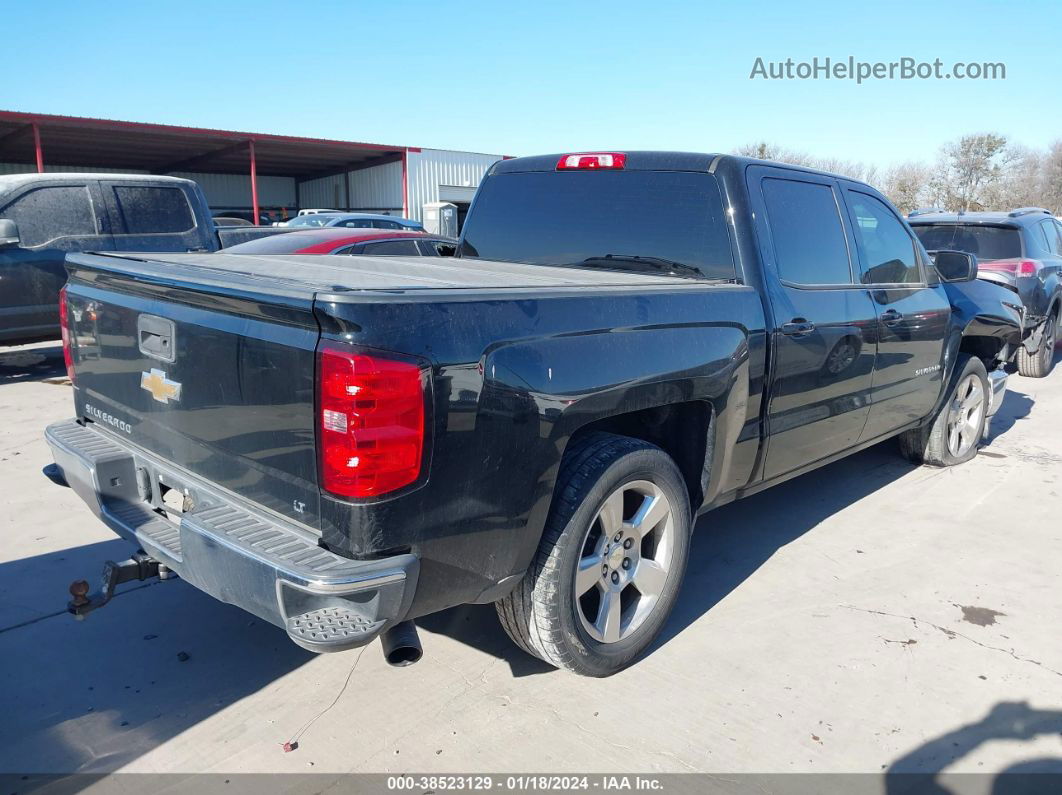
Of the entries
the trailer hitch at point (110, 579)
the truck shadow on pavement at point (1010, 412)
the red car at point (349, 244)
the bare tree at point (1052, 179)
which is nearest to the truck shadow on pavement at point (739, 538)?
the trailer hitch at point (110, 579)

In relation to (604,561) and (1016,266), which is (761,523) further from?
(1016,266)

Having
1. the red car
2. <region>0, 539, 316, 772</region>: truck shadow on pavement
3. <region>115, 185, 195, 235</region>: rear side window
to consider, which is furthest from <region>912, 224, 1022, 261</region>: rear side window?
<region>0, 539, 316, 772</region>: truck shadow on pavement

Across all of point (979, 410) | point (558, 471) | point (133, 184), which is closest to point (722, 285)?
point (558, 471)

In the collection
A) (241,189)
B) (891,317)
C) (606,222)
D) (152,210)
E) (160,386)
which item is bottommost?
(160,386)

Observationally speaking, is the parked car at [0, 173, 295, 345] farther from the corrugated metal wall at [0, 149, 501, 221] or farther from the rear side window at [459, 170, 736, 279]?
the corrugated metal wall at [0, 149, 501, 221]

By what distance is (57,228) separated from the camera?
333 inches

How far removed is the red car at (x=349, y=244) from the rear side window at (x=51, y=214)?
179 centimetres

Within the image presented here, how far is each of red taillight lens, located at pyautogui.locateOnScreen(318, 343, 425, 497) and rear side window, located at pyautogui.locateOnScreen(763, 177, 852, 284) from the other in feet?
7.21

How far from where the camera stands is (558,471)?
9.03ft

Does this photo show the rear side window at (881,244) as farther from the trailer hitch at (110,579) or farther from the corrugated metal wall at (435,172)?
the corrugated metal wall at (435,172)

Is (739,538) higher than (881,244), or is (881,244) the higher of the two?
(881,244)

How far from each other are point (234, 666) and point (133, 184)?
24.0 feet

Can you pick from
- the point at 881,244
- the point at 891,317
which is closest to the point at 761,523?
the point at 891,317

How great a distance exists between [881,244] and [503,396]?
316cm
